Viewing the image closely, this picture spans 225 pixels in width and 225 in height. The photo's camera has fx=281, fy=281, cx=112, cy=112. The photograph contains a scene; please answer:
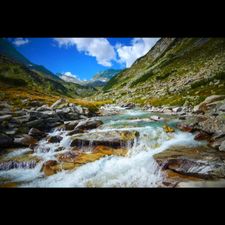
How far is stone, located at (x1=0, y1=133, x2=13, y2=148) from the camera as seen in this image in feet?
35.7

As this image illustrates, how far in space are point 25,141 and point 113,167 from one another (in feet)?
12.4

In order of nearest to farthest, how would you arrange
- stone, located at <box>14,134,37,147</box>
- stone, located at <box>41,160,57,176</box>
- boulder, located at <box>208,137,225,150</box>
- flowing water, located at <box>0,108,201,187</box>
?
1. flowing water, located at <box>0,108,201,187</box>
2. stone, located at <box>41,160,57,176</box>
3. boulder, located at <box>208,137,225,150</box>
4. stone, located at <box>14,134,37,147</box>

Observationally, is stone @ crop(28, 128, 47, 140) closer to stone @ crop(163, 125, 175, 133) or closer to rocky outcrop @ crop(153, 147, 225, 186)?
rocky outcrop @ crop(153, 147, 225, 186)

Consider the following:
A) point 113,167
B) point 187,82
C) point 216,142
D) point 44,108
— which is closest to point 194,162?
point 216,142

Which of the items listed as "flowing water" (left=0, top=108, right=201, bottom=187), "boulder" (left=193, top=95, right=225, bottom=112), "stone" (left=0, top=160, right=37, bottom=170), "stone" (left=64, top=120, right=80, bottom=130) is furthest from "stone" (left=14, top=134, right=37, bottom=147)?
"boulder" (left=193, top=95, right=225, bottom=112)

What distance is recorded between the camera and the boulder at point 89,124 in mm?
12211

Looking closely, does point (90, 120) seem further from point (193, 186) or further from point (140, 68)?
point (140, 68)

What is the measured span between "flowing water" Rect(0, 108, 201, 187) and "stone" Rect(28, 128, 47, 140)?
37cm

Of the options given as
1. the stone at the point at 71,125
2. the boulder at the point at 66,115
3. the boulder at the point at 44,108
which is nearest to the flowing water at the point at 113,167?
the stone at the point at 71,125

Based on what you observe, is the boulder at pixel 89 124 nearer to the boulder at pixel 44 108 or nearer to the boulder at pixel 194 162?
the boulder at pixel 44 108

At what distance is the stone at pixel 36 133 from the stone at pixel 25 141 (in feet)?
0.70
